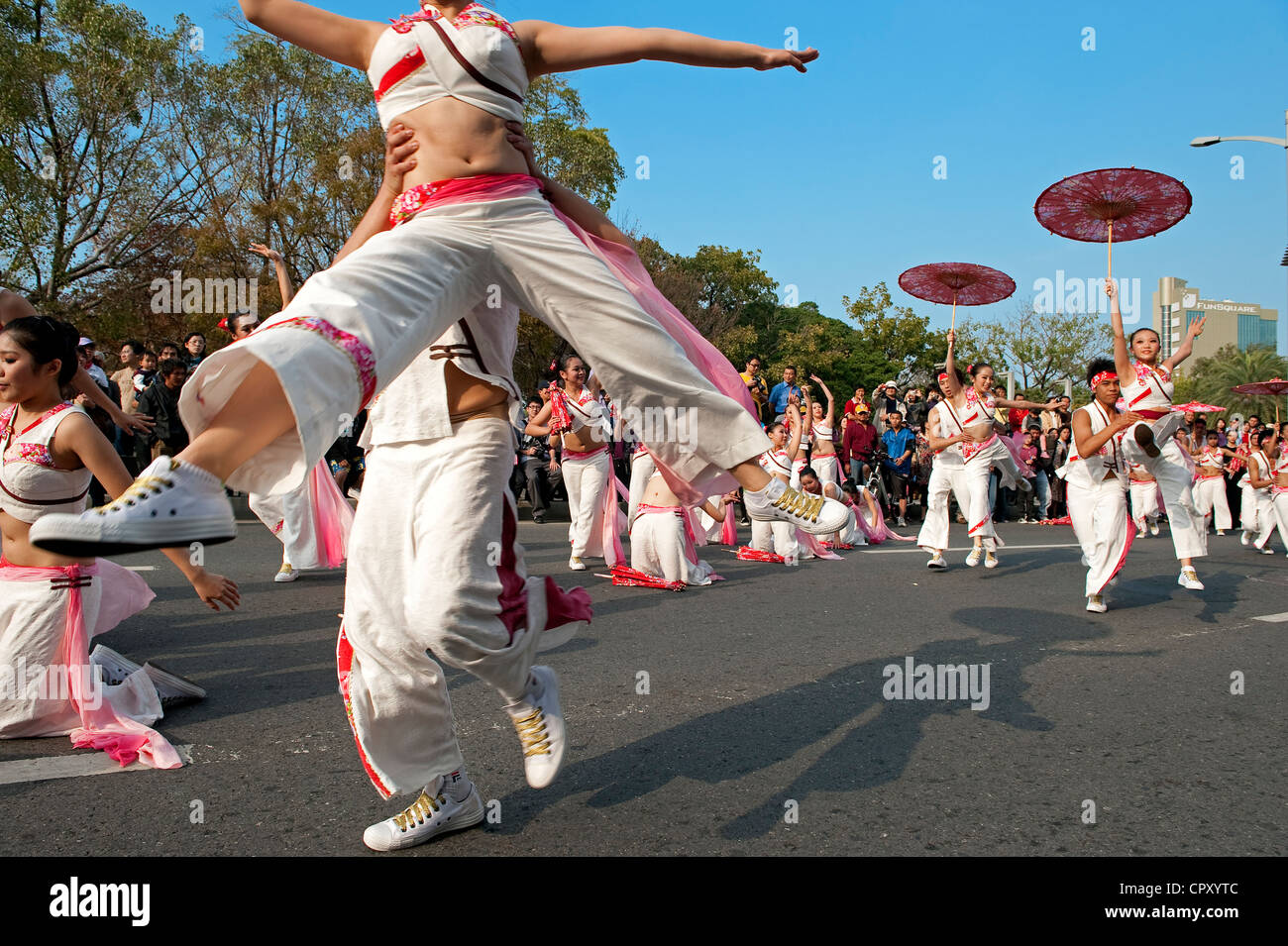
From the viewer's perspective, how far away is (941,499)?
30.9ft

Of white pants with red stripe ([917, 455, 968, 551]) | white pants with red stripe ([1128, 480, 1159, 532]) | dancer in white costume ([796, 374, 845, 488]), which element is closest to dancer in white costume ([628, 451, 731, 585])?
white pants with red stripe ([917, 455, 968, 551])

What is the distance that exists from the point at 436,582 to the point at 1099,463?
20.2 ft

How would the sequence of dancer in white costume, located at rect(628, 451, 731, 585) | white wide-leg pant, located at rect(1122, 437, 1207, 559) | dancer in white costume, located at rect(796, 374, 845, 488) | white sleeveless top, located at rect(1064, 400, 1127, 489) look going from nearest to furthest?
white sleeveless top, located at rect(1064, 400, 1127, 489) → white wide-leg pant, located at rect(1122, 437, 1207, 559) → dancer in white costume, located at rect(628, 451, 731, 585) → dancer in white costume, located at rect(796, 374, 845, 488)

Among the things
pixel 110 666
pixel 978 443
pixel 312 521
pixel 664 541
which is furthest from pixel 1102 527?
pixel 110 666

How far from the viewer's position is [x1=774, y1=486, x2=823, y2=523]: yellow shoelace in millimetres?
2830

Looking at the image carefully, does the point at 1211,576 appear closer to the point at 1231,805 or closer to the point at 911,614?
the point at 911,614

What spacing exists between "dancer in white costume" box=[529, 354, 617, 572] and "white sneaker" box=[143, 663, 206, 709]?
16.0 feet

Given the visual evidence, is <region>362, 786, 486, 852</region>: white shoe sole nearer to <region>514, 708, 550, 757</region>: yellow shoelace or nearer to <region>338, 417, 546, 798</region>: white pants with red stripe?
<region>338, 417, 546, 798</region>: white pants with red stripe

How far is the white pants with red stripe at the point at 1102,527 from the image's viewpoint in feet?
22.3

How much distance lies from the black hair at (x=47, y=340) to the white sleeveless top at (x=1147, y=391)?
715cm

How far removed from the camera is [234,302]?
79.2 feet

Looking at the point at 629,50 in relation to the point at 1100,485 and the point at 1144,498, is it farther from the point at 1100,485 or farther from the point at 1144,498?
the point at 1144,498

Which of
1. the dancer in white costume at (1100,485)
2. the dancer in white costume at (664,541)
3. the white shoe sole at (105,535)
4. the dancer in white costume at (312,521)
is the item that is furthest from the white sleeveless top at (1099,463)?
the white shoe sole at (105,535)

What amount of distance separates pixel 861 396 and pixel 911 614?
9.83 m
